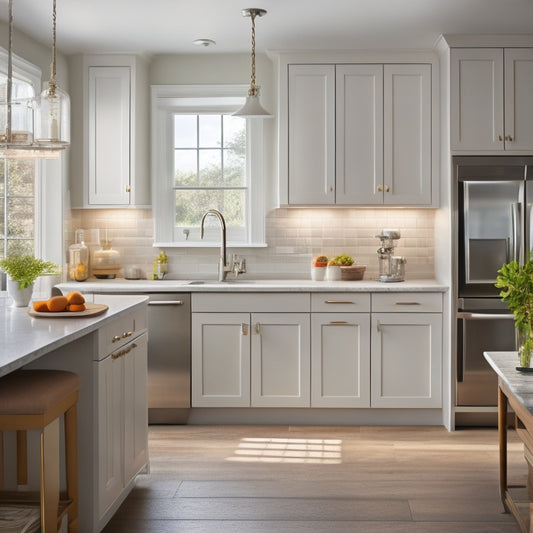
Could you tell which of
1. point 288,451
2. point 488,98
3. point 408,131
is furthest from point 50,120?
point 488,98

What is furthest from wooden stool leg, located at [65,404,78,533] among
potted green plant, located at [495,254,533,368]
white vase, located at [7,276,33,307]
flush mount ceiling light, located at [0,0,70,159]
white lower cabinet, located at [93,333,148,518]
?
potted green plant, located at [495,254,533,368]

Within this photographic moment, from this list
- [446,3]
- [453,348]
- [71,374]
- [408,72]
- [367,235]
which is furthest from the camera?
[367,235]

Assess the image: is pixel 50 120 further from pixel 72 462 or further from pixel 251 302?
pixel 251 302

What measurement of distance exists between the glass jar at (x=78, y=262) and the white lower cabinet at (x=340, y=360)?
5.88ft

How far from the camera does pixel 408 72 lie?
5125 mm

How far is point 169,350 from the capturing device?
4836mm

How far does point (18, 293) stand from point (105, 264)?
1.96 m

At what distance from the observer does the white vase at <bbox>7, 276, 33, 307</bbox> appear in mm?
3430

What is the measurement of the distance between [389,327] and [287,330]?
708 millimetres

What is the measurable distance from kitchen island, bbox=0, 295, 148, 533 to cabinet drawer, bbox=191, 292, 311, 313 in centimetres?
142

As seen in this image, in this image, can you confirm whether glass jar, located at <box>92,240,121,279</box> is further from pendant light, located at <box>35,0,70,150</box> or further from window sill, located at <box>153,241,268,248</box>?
pendant light, located at <box>35,0,70,150</box>

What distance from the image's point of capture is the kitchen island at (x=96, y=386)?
282cm

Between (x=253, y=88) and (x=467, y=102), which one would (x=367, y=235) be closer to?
(x=467, y=102)

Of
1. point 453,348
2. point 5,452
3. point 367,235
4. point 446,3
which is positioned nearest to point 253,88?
point 446,3
